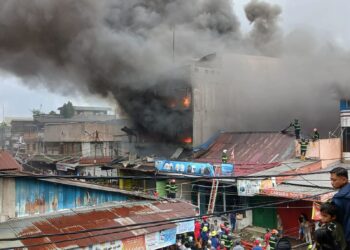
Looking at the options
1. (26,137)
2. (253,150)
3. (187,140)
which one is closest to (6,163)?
(253,150)

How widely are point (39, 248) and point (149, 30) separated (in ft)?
46.7

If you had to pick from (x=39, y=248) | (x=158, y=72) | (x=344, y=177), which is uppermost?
(x=158, y=72)

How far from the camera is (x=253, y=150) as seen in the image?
16484 mm

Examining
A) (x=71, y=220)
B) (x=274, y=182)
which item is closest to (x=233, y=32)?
(x=274, y=182)

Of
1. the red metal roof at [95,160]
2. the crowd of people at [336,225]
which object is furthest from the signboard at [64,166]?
the crowd of people at [336,225]

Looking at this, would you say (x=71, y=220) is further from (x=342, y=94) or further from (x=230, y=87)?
(x=230, y=87)

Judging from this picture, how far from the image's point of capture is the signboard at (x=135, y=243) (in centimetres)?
741

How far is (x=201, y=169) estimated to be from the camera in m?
14.5

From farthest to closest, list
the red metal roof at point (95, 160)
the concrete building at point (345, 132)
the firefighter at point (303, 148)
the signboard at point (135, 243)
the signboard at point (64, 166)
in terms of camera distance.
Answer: the red metal roof at point (95, 160), the signboard at point (64, 166), the concrete building at point (345, 132), the firefighter at point (303, 148), the signboard at point (135, 243)

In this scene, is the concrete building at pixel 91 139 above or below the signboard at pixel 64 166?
above

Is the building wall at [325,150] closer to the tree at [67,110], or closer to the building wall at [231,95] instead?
the building wall at [231,95]

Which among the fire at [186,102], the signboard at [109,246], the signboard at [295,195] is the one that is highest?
the fire at [186,102]

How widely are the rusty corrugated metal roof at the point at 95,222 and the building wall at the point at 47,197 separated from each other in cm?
27

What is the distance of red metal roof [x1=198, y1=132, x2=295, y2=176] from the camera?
48.3 feet
